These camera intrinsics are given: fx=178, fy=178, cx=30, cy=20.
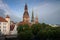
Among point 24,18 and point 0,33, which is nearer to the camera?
point 0,33

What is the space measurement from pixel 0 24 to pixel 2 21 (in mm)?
331

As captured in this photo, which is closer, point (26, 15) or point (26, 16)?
point (26, 15)

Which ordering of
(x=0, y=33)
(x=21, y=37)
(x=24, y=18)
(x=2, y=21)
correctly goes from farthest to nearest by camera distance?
(x=24, y=18) → (x=2, y=21) → (x=0, y=33) → (x=21, y=37)

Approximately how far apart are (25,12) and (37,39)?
5.25 meters

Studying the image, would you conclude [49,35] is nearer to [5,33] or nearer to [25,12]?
[5,33]

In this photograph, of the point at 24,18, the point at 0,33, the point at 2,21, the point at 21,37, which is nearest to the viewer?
the point at 21,37

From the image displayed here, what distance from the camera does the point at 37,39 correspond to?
10.9m

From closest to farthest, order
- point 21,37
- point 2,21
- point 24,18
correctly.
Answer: point 21,37 → point 2,21 → point 24,18

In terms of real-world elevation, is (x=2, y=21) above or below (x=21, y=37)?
above

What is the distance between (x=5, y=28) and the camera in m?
14.4

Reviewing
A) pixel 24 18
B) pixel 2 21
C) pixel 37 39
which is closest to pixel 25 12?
pixel 24 18

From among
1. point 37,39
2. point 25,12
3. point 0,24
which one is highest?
point 25,12

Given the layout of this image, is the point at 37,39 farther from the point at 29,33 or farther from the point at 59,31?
the point at 59,31

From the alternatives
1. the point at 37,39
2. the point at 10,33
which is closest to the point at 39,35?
the point at 37,39
